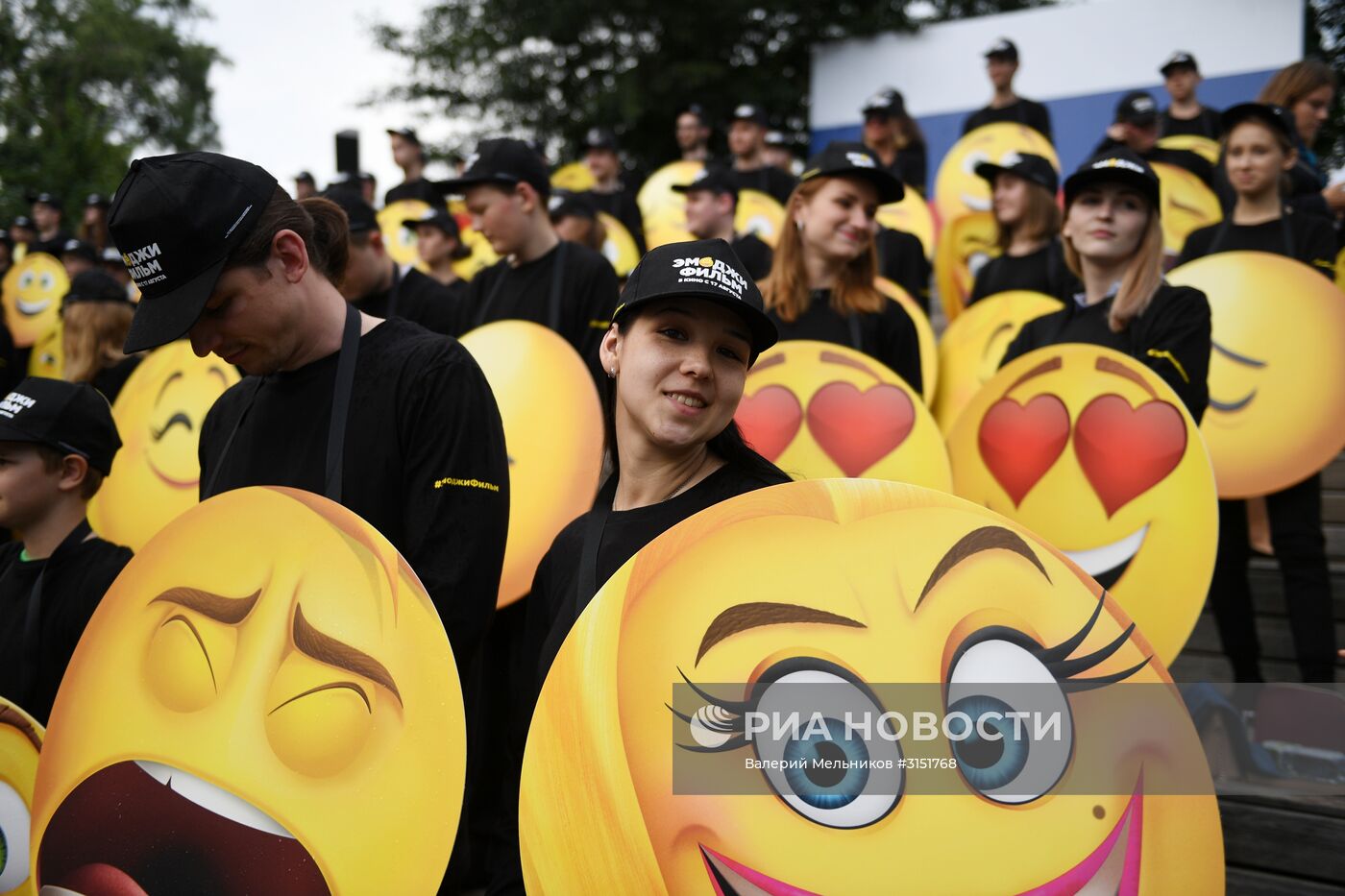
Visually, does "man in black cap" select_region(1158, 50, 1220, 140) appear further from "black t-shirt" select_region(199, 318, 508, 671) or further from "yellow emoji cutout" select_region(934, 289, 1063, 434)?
"black t-shirt" select_region(199, 318, 508, 671)

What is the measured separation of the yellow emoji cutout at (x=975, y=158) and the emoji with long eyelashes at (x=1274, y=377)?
364 centimetres

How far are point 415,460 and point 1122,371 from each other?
1931 millimetres

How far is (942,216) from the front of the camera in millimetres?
7766

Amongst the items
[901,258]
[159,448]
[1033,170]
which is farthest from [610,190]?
[159,448]

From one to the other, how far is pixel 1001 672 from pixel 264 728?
105 centimetres

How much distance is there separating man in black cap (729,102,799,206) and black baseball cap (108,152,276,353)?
7.09 m

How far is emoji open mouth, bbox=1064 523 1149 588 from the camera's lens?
115 inches

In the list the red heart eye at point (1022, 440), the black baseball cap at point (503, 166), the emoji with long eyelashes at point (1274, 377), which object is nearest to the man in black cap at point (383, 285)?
the black baseball cap at point (503, 166)

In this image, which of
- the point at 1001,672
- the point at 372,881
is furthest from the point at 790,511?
the point at 372,881

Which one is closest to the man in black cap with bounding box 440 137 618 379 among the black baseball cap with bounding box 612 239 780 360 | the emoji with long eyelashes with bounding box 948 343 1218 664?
the emoji with long eyelashes with bounding box 948 343 1218 664

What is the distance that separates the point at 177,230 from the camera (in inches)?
73.8

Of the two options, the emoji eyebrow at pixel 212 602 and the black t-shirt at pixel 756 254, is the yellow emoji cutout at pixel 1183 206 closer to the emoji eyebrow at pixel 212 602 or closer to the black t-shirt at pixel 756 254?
the black t-shirt at pixel 756 254

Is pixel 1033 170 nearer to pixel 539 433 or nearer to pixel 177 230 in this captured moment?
pixel 539 433

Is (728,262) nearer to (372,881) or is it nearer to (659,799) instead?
(659,799)
